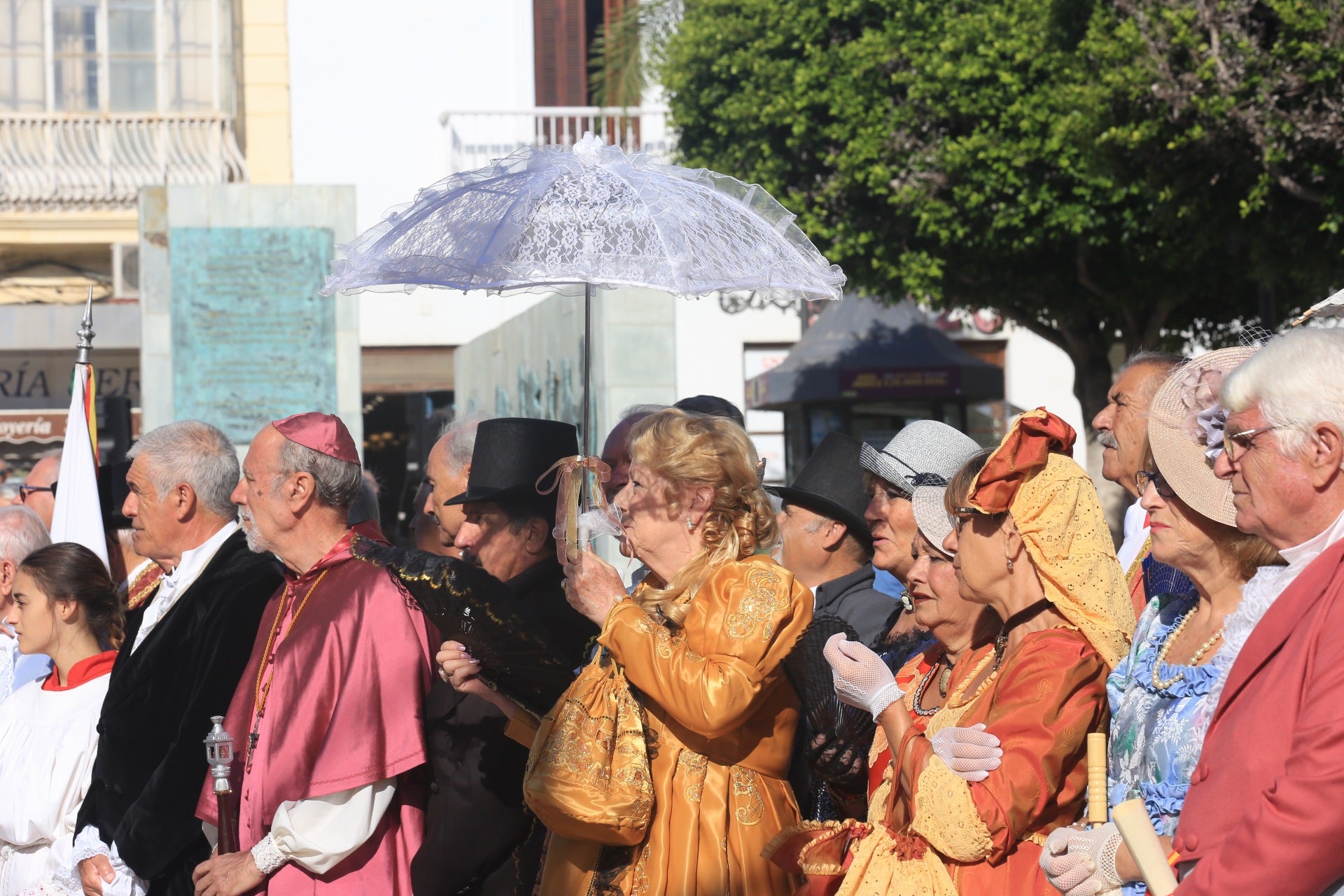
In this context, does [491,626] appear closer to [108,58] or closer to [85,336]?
[85,336]

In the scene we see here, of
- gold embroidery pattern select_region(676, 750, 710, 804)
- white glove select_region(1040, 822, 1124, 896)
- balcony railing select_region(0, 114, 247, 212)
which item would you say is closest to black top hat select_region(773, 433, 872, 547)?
gold embroidery pattern select_region(676, 750, 710, 804)

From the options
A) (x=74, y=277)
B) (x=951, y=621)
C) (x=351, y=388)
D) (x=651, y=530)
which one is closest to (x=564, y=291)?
(x=651, y=530)

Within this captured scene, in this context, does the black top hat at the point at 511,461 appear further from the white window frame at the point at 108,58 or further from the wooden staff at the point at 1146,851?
the white window frame at the point at 108,58

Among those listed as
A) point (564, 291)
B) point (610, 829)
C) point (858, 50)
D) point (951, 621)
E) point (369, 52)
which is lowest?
point (610, 829)

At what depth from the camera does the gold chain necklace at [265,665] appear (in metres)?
3.86

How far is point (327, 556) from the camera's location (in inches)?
158

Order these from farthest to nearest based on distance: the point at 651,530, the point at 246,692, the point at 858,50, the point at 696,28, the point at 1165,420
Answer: the point at 696,28
the point at 858,50
the point at 246,692
the point at 651,530
the point at 1165,420

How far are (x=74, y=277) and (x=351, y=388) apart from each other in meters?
9.28

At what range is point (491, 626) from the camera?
144 inches

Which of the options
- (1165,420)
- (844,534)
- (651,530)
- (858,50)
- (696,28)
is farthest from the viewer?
(696,28)

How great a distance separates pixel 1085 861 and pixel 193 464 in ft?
10.1

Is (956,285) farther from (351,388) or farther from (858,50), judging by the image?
(351,388)

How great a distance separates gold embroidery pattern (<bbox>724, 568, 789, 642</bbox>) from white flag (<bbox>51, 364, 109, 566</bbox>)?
381cm

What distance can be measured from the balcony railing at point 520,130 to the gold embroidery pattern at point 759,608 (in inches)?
665
